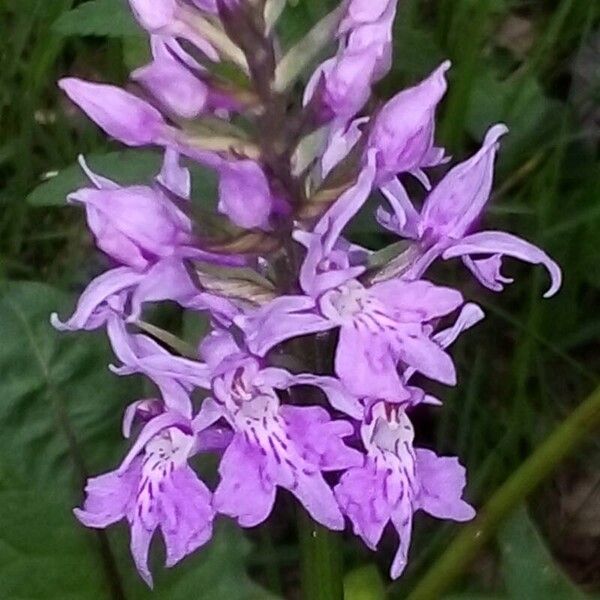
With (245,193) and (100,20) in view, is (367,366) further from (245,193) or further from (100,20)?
(100,20)

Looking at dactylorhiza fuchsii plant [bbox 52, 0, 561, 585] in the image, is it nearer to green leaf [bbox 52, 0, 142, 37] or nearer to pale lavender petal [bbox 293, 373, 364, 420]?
pale lavender petal [bbox 293, 373, 364, 420]

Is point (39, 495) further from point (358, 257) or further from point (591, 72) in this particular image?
point (591, 72)

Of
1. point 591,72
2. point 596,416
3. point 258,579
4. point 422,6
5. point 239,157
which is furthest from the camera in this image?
point 422,6

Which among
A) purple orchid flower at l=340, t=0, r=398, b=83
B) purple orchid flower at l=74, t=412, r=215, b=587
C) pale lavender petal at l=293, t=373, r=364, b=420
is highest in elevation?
purple orchid flower at l=340, t=0, r=398, b=83

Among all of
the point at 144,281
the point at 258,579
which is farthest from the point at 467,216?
the point at 258,579

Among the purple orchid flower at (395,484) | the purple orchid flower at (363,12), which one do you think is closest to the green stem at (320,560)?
the purple orchid flower at (395,484)

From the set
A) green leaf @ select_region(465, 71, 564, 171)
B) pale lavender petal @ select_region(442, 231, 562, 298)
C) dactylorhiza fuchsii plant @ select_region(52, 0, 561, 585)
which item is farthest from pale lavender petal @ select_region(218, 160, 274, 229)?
green leaf @ select_region(465, 71, 564, 171)

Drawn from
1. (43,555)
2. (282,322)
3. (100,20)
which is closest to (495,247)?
(282,322)
